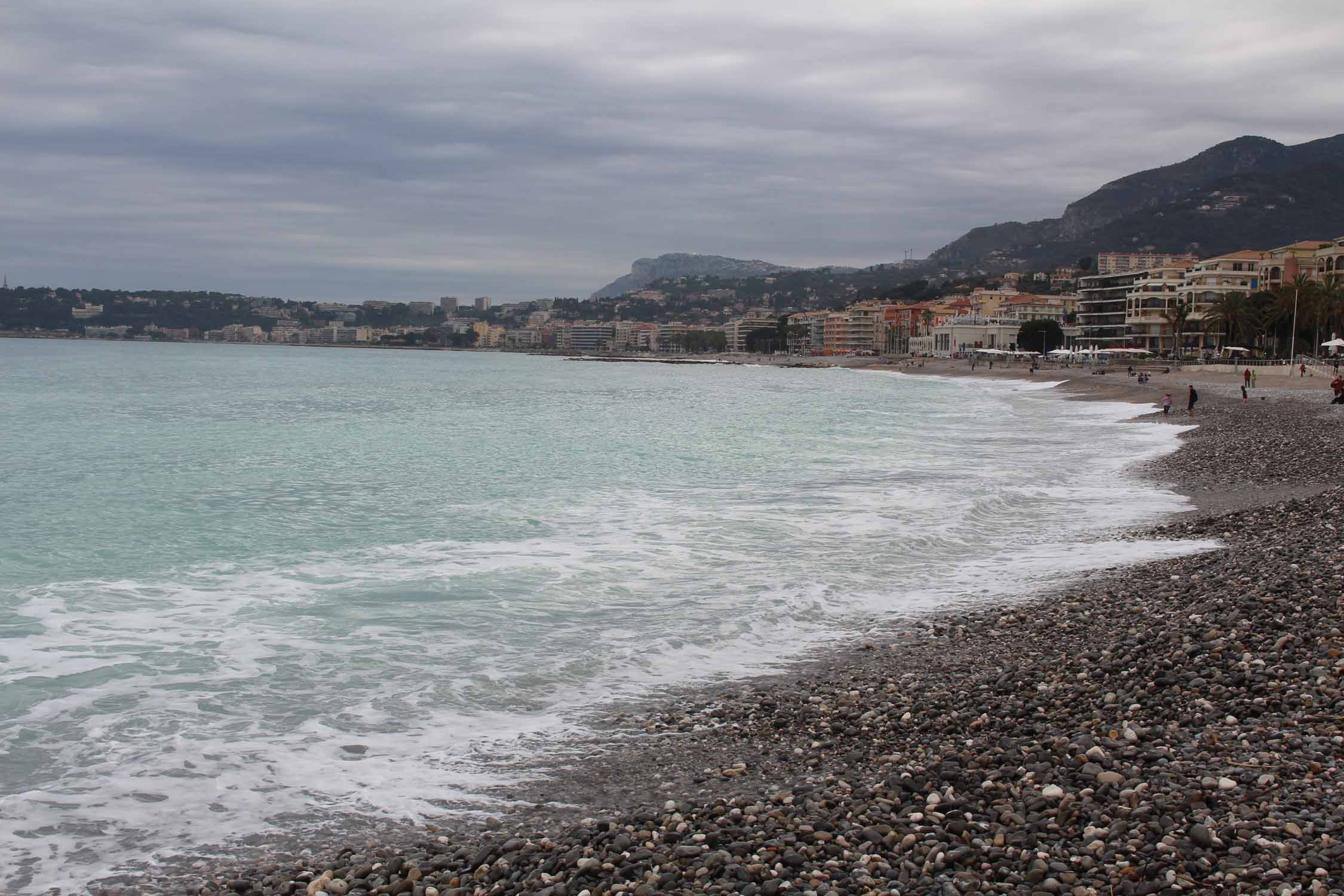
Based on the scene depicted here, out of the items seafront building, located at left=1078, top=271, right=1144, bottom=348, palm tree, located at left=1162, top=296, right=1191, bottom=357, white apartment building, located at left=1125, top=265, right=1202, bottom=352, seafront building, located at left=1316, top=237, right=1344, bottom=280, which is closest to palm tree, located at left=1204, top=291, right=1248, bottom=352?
palm tree, located at left=1162, top=296, right=1191, bottom=357

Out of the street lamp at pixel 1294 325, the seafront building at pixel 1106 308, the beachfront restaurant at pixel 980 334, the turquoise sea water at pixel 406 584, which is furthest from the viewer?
the beachfront restaurant at pixel 980 334

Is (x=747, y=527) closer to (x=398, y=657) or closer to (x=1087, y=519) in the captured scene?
(x=1087, y=519)

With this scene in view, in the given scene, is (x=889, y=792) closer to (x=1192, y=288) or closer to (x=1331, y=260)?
(x=1192, y=288)

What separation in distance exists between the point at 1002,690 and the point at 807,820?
270 centimetres

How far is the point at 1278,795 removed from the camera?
16.2 feet

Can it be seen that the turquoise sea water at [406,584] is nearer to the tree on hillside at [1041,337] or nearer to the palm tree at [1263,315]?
the palm tree at [1263,315]

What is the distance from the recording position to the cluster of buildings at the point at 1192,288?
112625mm

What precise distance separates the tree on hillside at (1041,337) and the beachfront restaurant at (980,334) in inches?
776

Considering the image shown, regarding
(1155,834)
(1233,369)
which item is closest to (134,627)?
(1155,834)

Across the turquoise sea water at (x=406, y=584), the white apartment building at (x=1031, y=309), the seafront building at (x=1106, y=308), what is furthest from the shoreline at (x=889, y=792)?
the white apartment building at (x=1031, y=309)

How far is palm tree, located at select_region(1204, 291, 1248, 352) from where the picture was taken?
92125 mm

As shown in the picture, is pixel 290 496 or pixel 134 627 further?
pixel 290 496

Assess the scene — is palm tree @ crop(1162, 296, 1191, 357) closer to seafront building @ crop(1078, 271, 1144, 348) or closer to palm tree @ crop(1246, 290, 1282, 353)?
palm tree @ crop(1246, 290, 1282, 353)

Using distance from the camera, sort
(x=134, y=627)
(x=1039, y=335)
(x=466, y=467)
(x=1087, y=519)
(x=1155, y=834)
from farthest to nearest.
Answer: (x=1039, y=335) → (x=466, y=467) → (x=1087, y=519) → (x=134, y=627) → (x=1155, y=834)
